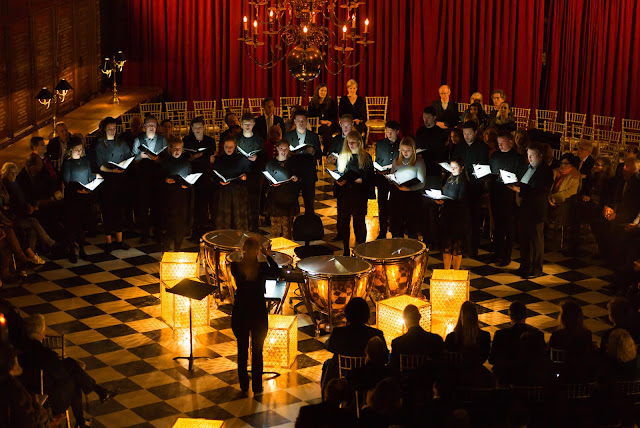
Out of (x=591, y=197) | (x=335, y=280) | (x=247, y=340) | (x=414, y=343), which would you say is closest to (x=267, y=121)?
(x=591, y=197)

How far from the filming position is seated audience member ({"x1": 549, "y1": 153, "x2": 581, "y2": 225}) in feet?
37.2

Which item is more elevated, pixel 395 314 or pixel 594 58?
pixel 594 58

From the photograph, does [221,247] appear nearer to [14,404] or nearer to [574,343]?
[574,343]

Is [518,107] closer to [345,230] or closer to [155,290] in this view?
[345,230]

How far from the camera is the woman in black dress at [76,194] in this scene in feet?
36.4

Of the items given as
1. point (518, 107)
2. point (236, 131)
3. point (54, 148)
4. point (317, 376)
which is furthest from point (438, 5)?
point (317, 376)

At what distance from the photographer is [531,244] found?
11.2 metres

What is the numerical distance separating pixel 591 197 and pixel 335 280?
375 centimetres

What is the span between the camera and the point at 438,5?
17906 mm

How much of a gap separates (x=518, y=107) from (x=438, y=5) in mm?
2277

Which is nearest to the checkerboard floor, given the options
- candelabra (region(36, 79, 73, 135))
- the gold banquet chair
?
candelabra (region(36, 79, 73, 135))

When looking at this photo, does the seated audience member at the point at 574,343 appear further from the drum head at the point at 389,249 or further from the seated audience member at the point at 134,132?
the seated audience member at the point at 134,132

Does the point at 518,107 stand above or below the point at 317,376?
above

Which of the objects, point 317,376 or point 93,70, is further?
point 93,70
